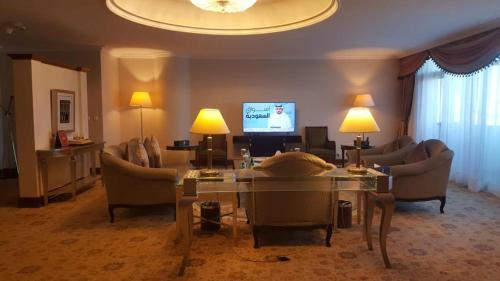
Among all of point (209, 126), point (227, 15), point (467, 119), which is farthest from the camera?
point (467, 119)

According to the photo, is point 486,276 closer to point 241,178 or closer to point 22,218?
point 241,178

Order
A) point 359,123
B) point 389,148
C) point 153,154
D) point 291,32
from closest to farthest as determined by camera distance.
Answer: point 359,123, point 153,154, point 291,32, point 389,148

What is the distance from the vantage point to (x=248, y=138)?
7.88 metres

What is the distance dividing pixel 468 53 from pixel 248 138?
4.35m

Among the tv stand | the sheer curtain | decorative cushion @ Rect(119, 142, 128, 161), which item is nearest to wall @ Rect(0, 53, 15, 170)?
decorative cushion @ Rect(119, 142, 128, 161)

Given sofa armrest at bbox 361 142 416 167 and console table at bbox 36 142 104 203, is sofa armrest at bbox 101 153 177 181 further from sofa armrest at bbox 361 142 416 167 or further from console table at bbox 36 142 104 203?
sofa armrest at bbox 361 142 416 167

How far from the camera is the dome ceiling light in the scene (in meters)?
4.63

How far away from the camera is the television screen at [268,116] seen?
314 inches

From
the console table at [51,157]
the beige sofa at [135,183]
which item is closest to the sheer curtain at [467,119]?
the beige sofa at [135,183]

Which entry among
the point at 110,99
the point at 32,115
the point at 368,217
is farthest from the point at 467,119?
the point at 110,99

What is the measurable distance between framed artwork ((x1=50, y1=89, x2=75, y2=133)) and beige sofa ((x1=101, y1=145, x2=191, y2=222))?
61.5 inches

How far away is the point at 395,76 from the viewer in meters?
8.20

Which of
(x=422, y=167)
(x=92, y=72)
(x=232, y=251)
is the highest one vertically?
(x=92, y=72)

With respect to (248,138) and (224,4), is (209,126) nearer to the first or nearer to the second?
(224,4)
